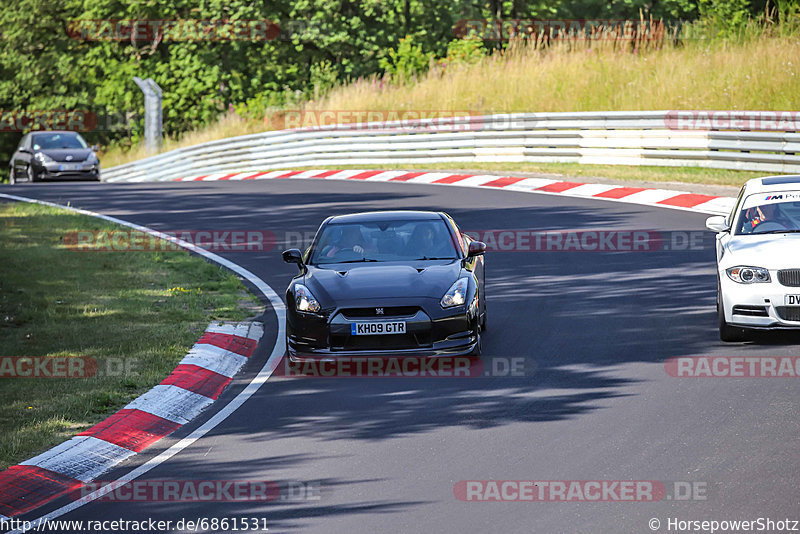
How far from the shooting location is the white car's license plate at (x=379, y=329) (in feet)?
33.2

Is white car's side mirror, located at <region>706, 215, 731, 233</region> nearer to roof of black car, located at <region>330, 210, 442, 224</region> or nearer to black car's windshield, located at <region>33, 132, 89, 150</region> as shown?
roof of black car, located at <region>330, 210, 442, 224</region>

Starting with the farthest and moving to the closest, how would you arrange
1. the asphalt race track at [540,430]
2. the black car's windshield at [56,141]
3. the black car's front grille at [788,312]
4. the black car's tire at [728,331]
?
the black car's windshield at [56,141]
the black car's tire at [728,331]
the black car's front grille at [788,312]
the asphalt race track at [540,430]

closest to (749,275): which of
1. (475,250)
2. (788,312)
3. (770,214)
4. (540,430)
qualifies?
(788,312)

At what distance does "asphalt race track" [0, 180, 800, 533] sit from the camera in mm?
6645

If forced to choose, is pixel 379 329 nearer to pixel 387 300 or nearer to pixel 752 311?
pixel 387 300

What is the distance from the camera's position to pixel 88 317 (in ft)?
42.3

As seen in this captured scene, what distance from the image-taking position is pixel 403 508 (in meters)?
6.70

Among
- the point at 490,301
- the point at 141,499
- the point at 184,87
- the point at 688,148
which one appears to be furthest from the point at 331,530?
the point at 184,87

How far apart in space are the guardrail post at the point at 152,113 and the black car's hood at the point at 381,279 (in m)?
33.5

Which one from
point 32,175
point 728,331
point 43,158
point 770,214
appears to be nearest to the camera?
point 728,331

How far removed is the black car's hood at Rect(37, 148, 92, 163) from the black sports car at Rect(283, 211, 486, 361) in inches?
967

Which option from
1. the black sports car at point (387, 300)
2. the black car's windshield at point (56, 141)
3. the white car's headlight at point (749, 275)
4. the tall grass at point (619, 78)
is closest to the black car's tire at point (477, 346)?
the black sports car at point (387, 300)

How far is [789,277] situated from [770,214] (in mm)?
1455

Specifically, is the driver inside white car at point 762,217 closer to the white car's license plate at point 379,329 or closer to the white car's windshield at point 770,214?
the white car's windshield at point 770,214
